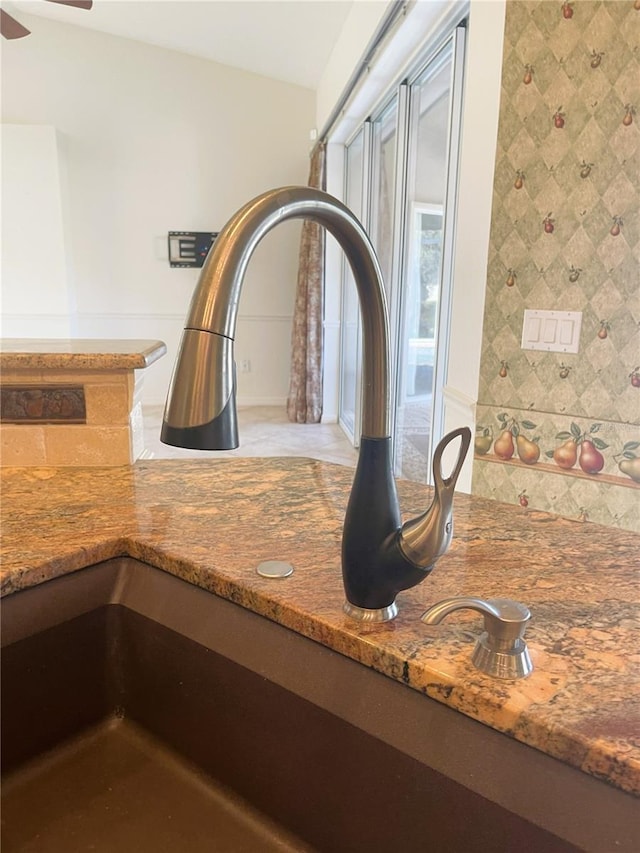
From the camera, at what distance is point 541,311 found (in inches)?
76.9

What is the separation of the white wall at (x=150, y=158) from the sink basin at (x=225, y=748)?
5.26 m

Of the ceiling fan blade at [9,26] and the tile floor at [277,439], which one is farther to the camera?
the tile floor at [277,439]

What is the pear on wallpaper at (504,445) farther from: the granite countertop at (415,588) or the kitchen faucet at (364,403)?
the kitchen faucet at (364,403)

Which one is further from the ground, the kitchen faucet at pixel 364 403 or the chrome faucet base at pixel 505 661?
the kitchen faucet at pixel 364 403

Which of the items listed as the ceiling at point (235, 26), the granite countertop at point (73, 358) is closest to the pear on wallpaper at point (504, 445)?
the granite countertop at point (73, 358)

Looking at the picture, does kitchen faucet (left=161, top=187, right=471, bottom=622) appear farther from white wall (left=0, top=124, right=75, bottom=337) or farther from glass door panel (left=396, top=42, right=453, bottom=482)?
white wall (left=0, top=124, right=75, bottom=337)

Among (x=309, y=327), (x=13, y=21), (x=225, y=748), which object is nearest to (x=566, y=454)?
(x=225, y=748)

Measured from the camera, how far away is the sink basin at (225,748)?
1.79ft

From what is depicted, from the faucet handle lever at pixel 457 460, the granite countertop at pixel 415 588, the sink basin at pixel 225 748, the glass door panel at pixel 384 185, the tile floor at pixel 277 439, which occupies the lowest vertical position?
the tile floor at pixel 277 439

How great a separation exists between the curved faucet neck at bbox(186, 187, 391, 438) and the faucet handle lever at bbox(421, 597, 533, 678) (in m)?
0.19

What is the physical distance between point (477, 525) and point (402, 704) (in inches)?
15.4

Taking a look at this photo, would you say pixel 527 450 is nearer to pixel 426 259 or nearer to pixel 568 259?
pixel 568 259

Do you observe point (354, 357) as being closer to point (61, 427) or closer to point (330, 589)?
point (61, 427)

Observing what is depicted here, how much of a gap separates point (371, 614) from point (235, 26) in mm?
5216
